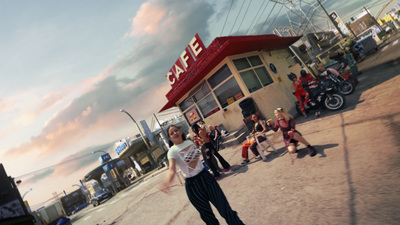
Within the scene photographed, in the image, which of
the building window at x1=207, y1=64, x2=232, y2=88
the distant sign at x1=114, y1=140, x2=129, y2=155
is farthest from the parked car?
the building window at x1=207, y1=64, x2=232, y2=88

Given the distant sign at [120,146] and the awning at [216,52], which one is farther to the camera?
the distant sign at [120,146]

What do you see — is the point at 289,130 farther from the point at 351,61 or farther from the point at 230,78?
the point at 351,61

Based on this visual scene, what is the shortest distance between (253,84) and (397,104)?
19.4ft

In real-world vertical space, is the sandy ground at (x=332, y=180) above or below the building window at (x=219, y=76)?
below

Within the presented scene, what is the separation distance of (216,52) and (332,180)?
6.84 metres

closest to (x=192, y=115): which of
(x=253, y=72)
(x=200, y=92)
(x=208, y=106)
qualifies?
(x=208, y=106)

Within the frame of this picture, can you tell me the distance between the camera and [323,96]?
662cm

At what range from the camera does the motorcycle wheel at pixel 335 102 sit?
614cm

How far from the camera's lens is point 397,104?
4.43 m

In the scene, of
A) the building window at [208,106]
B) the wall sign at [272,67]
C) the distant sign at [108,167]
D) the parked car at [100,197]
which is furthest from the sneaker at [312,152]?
the distant sign at [108,167]

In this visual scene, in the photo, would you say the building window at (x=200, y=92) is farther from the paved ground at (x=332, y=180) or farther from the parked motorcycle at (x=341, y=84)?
the paved ground at (x=332, y=180)

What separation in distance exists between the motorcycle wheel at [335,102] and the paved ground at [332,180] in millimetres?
875

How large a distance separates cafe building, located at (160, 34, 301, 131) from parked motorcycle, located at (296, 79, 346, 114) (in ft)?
7.54

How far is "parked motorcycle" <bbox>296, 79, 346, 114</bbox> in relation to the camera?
6271 millimetres
